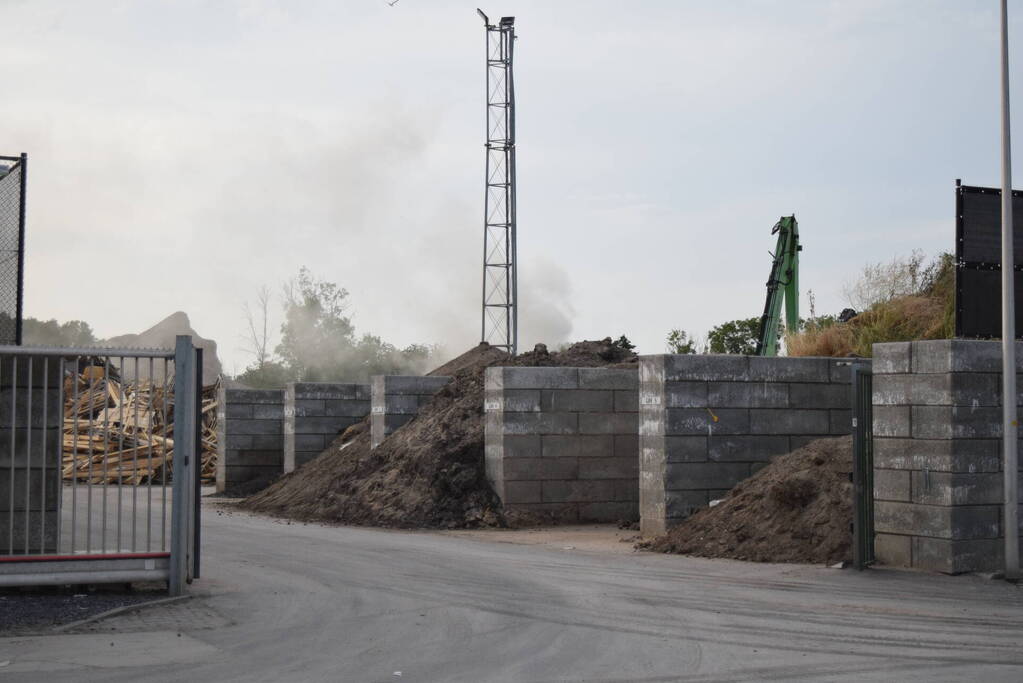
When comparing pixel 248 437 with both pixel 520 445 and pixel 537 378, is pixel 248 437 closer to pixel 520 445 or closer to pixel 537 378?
pixel 520 445

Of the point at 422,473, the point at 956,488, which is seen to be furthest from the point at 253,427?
the point at 956,488

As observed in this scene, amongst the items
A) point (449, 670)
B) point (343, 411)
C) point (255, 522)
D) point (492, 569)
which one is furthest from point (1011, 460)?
point (343, 411)

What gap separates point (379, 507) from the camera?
21.0m

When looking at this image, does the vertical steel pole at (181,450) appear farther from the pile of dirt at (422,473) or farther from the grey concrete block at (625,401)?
the grey concrete block at (625,401)

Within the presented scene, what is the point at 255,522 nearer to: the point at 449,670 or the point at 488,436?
the point at 488,436

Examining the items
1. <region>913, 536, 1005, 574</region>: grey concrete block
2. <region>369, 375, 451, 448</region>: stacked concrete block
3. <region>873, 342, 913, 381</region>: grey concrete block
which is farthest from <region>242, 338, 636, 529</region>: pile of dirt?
<region>913, 536, 1005, 574</region>: grey concrete block

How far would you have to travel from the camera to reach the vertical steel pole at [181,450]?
36.0 ft

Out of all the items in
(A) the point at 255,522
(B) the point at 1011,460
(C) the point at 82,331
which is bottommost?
(A) the point at 255,522

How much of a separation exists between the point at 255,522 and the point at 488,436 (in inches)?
171

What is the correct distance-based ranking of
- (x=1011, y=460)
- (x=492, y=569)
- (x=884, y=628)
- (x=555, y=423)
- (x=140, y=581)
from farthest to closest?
1. (x=555, y=423)
2. (x=492, y=569)
3. (x=1011, y=460)
4. (x=140, y=581)
5. (x=884, y=628)

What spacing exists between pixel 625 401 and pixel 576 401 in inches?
33.8

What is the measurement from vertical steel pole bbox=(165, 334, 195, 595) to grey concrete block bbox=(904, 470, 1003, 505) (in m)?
7.61

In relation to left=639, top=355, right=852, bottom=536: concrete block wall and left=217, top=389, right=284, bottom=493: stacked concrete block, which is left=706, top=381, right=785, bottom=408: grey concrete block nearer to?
left=639, top=355, right=852, bottom=536: concrete block wall

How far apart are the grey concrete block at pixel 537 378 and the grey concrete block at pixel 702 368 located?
324cm
